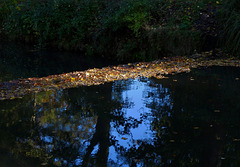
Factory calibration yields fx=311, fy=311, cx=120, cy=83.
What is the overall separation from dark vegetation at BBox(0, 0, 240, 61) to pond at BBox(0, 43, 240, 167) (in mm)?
3861

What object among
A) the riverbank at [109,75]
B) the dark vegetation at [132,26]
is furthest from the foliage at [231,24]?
the riverbank at [109,75]

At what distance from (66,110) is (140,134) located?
2021 millimetres

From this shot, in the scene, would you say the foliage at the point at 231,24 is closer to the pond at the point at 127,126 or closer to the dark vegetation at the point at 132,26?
the dark vegetation at the point at 132,26

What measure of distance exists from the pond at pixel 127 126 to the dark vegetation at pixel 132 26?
3.86 m

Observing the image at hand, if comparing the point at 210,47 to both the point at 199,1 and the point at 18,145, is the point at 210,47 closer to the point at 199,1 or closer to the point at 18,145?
the point at 199,1

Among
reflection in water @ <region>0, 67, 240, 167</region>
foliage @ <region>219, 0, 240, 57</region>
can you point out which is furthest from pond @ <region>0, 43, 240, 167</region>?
foliage @ <region>219, 0, 240, 57</region>

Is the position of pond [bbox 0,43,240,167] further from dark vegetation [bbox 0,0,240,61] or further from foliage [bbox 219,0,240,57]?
dark vegetation [bbox 0,0,240,61]

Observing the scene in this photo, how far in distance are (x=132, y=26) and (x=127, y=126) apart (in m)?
8.53

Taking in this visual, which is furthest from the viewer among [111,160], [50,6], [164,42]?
[50,6]

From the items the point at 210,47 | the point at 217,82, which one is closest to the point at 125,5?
the point at 210,47

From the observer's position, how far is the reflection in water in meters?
4.45

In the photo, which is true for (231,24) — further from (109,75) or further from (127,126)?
(127,126)

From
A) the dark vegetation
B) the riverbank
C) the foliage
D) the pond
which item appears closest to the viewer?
the pond

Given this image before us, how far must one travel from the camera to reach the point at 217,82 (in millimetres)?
8156
